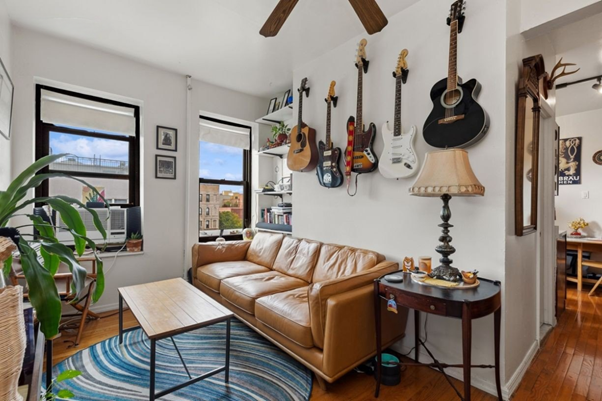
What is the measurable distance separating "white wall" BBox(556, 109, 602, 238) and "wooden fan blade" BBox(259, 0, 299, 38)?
5059 mm

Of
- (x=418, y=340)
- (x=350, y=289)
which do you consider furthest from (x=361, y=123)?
(x=418, y=340)

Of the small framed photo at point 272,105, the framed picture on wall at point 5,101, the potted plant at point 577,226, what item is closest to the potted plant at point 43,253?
the framed picture on wall at point 5,101

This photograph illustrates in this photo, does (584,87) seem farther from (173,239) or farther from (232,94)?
(173,239)

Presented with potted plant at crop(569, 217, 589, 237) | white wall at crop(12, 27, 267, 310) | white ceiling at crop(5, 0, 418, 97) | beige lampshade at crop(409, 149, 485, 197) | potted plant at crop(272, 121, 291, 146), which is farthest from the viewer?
potted plant at crop(569, 217, 589, 237)

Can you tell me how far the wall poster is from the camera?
14.3 ft

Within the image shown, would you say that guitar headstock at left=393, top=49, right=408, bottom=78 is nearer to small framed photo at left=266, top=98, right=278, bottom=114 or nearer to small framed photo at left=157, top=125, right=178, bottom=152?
small framed photo at left=266, top=98, right=278, bottom=114

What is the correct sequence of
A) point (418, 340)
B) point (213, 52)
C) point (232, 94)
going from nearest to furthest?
point (418, 340)
point (213, 52)
point (232, 94)

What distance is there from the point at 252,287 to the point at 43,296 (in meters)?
1.73

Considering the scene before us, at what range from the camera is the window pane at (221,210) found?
13.0 ft

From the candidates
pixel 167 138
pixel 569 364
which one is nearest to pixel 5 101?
pixel 167 138

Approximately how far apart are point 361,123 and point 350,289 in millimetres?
1368

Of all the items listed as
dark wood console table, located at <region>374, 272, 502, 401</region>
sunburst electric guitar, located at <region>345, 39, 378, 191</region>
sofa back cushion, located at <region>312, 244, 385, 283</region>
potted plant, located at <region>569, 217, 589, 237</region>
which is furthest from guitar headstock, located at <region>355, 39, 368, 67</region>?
potted plant, located at <region>569, 217, 589, 237</region>

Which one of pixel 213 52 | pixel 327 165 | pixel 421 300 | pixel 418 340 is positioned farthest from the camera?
pixel 213 52

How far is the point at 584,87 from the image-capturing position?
339 cm
